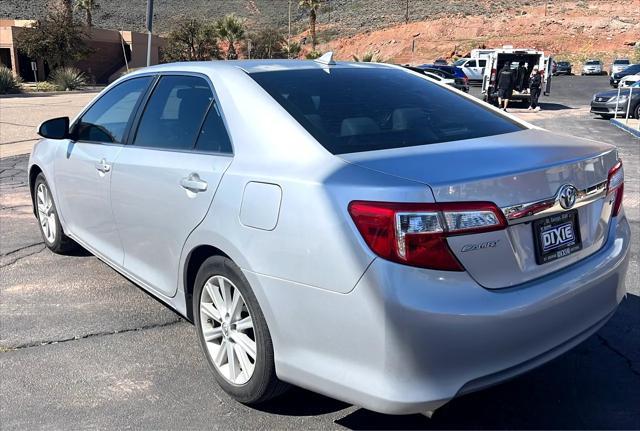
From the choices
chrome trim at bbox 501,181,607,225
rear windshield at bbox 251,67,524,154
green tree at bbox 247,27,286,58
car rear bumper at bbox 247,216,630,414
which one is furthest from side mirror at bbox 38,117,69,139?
green tree at bbox 247,27,286,58

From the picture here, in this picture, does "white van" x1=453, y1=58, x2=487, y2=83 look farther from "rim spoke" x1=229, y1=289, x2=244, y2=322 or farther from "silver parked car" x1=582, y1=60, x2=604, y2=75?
"rim spoke" x1=229, y1=289, x2=244, y2=322

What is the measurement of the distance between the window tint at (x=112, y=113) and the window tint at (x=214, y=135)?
915mm

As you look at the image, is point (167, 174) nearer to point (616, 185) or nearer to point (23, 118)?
point (616, 185)

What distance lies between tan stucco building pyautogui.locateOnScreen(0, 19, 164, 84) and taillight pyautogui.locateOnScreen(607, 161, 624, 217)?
4076 cm

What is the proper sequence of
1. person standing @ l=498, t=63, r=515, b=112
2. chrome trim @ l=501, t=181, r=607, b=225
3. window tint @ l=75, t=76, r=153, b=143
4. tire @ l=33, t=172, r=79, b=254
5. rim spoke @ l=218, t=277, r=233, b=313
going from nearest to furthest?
chrome trim @ l=501, t=181, r=607, b=225
rim spoke @ l=218, t=277, r=233, b=313
window tint @ l=75, t=76, r=153, b=143
tire @ l=33, t=172, r=79, b=254
person standing @ l=498, t=63, r=515, b=112

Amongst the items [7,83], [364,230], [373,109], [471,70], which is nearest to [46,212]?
[373,109]

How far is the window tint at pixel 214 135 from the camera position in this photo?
313 centimetres

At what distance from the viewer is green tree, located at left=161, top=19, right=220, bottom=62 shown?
48.4 m

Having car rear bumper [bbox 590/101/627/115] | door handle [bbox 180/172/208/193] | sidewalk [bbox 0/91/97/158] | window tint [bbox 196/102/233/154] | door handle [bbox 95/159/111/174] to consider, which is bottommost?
sidewalk [bbox 0/91/97/158]

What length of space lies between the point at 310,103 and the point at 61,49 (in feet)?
129

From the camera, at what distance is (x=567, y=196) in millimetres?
2641

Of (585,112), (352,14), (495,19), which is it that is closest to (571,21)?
(495,19)

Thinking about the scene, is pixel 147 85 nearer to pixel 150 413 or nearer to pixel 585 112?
pixel 150 413

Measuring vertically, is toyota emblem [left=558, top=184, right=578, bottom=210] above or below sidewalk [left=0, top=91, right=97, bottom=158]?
above
